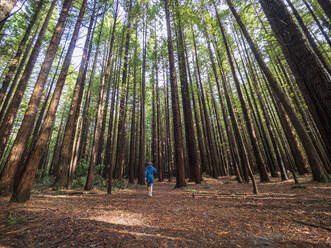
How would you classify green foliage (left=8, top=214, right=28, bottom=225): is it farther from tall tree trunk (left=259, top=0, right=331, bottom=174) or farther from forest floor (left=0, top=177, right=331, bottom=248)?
tall tree trunk (left=259, top=0, right=331, bottom=174)

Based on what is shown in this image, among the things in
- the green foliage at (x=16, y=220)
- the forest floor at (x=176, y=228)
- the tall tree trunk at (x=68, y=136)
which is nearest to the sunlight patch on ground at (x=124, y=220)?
the forest floor at (x=176, y=228)

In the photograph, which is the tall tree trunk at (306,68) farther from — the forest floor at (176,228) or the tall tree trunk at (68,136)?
the tall tree trunk at (68,136)

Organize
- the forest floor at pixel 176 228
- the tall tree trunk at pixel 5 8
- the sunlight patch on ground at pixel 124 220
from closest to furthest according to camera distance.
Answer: the tall tree trunk at pixel 5 8 < the forest floor at pixel 176 228 < the sunlight patch on ground at pixel 124 220

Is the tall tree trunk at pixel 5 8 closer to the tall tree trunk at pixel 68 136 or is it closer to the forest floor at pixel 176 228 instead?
the forest floor at pixel 176 228

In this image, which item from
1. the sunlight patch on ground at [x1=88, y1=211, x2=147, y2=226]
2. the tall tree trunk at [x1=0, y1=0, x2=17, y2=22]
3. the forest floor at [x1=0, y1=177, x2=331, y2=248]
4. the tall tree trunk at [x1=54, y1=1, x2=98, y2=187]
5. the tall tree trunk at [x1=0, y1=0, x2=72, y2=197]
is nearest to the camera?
the tall tree trunk at [x1=0, y1=0, x2=17, y2=22]

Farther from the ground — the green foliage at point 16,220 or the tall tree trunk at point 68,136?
the tall tree trunk at point 68,136

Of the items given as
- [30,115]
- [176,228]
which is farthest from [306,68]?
[30,115]

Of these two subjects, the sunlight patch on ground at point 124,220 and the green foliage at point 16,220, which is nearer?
the green foliage at point 16,220

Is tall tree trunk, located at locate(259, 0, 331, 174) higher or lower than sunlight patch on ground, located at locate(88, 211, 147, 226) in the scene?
higher

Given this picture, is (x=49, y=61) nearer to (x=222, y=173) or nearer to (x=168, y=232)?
(x=168, y=232)

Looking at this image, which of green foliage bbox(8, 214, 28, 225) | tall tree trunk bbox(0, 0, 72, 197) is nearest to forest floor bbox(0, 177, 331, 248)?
green foliage bbox(8, 214, 28, 225)

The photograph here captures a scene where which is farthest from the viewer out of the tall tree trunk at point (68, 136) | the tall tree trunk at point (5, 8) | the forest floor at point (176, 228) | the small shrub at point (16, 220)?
the tall tree trunk at point (68, 136)

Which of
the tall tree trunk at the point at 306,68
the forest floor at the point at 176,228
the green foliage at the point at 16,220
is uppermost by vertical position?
the tall tree trunk at the point at 306,68

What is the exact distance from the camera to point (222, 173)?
17859 mm
